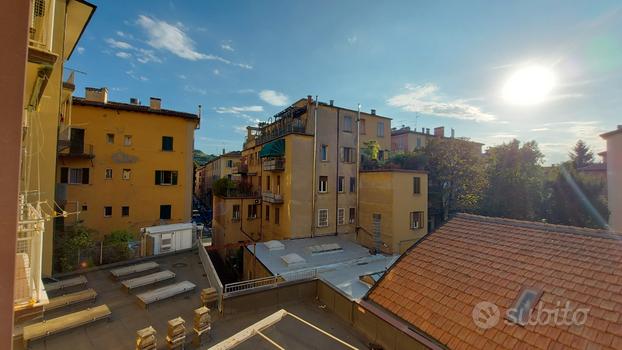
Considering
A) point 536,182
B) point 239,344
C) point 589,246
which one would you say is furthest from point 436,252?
point 536,182

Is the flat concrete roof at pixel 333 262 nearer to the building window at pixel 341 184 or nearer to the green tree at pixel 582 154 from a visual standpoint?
the building window at pixel 341 184

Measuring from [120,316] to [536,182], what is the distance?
34.0 m

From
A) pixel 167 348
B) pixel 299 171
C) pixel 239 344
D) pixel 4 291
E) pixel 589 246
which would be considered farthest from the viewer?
pixel 299 171

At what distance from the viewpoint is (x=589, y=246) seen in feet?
21.5

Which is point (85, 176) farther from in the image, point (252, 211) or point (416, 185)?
point (416, 185)

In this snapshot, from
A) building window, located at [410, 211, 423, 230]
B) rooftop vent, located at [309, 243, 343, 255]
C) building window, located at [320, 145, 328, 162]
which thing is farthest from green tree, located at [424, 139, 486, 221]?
rooftop vent, located at [309, 243, 343, 255]

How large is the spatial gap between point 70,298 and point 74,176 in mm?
11535

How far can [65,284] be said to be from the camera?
39.2 ft

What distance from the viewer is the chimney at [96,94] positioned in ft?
65.6

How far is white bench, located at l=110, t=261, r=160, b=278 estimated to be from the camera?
13496mm

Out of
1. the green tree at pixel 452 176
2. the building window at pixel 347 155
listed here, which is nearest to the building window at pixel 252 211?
the building window at pixel 347 155

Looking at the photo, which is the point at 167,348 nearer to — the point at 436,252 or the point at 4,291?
the point at 4,291

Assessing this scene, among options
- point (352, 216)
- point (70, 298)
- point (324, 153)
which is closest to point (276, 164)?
point (324, 153)

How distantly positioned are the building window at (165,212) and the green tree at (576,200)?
3454cm
